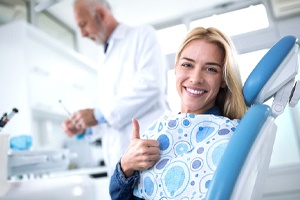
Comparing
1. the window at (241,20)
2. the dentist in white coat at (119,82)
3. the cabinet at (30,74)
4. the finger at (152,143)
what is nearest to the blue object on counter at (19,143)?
the dentist in white coat at (119,82)

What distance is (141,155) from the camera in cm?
78

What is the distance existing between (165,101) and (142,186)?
78 centimetres

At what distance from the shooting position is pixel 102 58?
177 cm

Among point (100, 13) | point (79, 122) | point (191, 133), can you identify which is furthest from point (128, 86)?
point (191, 133)

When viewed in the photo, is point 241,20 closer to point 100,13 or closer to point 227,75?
point 227,75

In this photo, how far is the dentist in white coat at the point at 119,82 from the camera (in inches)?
57.2

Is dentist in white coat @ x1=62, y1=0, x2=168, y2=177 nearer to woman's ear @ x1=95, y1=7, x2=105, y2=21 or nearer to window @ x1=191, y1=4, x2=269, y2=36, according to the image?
woman's ear @ x1=95, y1=7, x2=105, y2=21

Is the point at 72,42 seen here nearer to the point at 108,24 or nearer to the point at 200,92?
the point at 108,24

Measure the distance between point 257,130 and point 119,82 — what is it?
1.06 m

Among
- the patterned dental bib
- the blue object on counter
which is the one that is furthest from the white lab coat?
the patterned dental bib

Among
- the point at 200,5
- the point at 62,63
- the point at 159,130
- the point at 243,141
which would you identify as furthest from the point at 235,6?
the point at 62,63

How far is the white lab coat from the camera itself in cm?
145

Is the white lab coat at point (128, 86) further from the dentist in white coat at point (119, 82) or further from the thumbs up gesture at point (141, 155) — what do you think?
the thumbs up gesture at point (141, 155)

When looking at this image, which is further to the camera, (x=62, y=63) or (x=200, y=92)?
(x=62, y=63)
